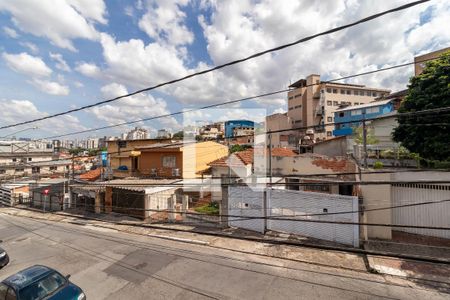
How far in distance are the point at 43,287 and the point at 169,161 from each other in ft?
46.3

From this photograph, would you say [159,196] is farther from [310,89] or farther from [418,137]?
[310,89]

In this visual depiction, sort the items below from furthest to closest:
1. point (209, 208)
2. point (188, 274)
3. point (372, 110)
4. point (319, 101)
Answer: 1. point (319, 101)
2. point (372, 110)
3. point (209, 208)
4. point (188, 274)

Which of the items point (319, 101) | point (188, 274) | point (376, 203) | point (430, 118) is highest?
point (319, 101)

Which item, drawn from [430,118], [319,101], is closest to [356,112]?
[319,101]

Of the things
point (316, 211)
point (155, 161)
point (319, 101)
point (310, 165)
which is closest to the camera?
point (316, 211)

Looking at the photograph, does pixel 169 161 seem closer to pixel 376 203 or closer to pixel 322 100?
pixel 376 203

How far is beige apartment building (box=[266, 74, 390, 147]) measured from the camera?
4847cm

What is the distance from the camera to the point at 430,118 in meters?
14.1

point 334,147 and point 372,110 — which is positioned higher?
point 372,110

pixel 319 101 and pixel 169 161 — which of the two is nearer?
pixel 169 161

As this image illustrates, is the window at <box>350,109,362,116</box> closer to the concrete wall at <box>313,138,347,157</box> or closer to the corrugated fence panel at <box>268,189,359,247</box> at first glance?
the concrete wall at <box>313,138,347,157</box>

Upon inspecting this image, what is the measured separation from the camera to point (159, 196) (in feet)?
55.6

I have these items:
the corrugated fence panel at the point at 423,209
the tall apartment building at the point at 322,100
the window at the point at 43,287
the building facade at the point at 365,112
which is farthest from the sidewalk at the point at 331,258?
the tall apartment building at the point at 322,100

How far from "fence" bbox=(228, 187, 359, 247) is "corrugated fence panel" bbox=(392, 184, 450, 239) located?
9.47ft
